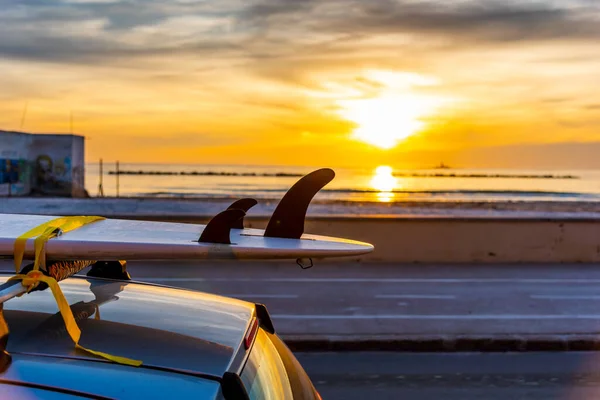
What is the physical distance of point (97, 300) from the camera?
8.50 ft

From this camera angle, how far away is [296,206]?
2.66 metres

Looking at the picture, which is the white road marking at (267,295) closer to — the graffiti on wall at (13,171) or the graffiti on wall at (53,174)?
the graffiti on wall at (13,171)

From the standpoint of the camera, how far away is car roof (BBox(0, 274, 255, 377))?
209 centimetres

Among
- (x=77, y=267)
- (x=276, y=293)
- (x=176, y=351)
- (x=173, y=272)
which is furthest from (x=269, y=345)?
(x=173, y=272)

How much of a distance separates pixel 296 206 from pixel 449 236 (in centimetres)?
1293

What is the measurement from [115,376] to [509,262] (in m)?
14.1

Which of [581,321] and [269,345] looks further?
[581,321]

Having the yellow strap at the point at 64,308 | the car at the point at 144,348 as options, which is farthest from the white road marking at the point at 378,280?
the yellow strap at the point at 64,308

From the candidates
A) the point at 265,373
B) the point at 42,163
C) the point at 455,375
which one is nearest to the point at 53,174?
the point at 42,163

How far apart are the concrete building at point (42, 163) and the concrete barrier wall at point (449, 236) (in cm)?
2717

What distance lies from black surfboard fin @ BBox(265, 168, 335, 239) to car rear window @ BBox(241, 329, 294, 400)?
382 mm

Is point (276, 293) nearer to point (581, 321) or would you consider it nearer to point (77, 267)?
point (581, 321)

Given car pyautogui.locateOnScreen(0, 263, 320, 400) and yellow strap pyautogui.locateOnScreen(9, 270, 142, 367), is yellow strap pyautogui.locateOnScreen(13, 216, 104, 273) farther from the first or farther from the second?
car pyautogui.locateOnScreen(0, 263, 320, 400)

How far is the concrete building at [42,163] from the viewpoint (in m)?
39.0
